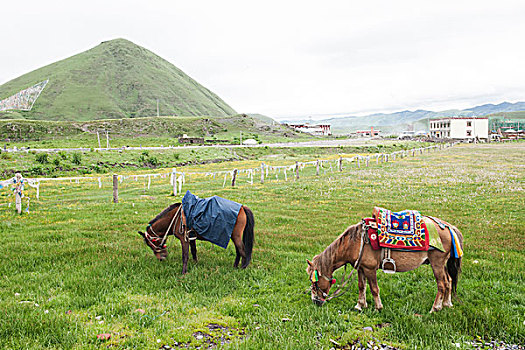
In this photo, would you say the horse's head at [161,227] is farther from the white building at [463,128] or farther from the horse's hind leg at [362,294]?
Result: the white building at [463,128]

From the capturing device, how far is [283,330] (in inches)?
215

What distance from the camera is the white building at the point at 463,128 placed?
133750 mm

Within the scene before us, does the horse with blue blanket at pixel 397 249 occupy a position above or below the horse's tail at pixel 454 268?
above

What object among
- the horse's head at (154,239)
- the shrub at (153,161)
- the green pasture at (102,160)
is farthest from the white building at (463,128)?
the horse's head at (154,239)

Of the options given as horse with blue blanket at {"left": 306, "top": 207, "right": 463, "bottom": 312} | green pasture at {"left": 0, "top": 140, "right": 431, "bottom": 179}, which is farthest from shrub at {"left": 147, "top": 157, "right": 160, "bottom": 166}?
horse with blue blanket at {"left": 306, "top": 207, "right": 463, "bottom": 312}

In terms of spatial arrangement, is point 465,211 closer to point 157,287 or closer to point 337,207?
point 337,207

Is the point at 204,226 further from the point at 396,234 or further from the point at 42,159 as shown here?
the point at 42,159

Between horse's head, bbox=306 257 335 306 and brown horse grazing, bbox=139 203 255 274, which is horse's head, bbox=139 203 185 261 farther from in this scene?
horse's head, bbox=306 257 335 306

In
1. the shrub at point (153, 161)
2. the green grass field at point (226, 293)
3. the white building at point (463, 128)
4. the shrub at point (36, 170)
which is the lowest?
the green grass field at point (226, 293)

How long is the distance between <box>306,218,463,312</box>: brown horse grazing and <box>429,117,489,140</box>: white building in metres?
147

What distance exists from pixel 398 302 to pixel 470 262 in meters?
3.36

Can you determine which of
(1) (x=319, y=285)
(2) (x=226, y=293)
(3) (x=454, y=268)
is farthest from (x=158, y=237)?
(3) (x=454, y=268)

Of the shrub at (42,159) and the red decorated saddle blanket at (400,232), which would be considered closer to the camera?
the red decorated saddle blanket at (400,232)

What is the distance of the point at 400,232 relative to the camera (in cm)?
583
